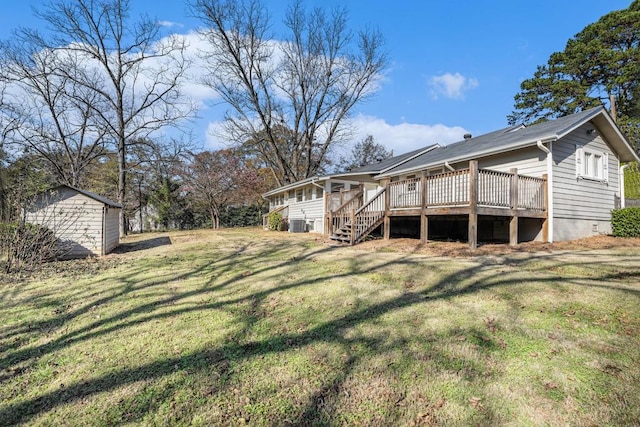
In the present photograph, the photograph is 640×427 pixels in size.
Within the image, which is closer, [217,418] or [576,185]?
[217,418]

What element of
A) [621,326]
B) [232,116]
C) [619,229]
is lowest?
[621,326]

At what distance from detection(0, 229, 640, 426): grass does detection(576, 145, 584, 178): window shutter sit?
5.65 metres

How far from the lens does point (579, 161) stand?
34.7 feet

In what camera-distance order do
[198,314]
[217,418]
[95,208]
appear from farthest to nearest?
[95,208], [198,314], [217,418]

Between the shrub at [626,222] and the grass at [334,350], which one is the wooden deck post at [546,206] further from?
the grass at [334,350]

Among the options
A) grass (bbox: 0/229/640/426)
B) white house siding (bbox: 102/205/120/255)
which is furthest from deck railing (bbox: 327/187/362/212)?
white house siding (bbox: 102/205/120/255)

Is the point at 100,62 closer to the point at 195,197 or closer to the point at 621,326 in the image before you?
the point at 195,197

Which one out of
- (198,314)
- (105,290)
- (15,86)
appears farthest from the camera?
(15,86)

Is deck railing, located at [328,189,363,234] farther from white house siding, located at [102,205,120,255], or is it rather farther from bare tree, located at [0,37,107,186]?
bare tree, located at [0,37,107,186]

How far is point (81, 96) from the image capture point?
20.1 m

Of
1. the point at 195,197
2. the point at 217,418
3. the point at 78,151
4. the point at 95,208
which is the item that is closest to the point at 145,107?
the point at 78,151

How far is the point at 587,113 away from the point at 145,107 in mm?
22775

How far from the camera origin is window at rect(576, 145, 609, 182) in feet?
34.7

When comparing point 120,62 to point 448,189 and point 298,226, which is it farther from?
point 448,189
